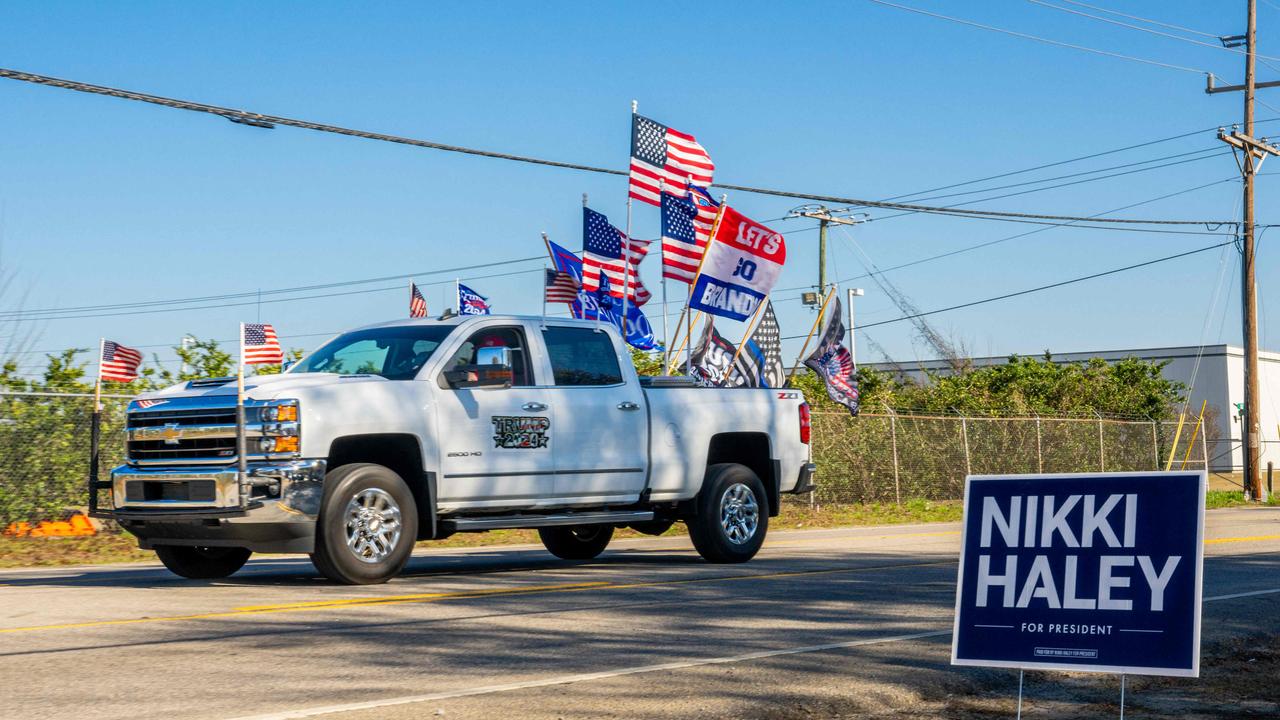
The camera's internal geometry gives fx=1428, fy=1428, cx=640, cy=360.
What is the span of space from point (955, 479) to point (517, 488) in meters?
19.3

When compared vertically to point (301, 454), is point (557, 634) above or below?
below

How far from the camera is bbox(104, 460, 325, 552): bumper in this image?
10.1 metres

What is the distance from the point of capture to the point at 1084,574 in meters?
5.68

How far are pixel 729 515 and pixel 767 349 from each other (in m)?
11.3

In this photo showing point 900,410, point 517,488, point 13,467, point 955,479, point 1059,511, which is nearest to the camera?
point 1059,511

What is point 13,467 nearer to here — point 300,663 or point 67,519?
point 67,519

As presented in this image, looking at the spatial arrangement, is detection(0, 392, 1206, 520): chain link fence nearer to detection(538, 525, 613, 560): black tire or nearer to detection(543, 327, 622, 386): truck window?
detection(538, 525, 613, 560): black tire

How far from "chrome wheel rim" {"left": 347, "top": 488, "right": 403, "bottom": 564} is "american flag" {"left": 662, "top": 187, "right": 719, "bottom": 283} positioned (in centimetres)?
1073

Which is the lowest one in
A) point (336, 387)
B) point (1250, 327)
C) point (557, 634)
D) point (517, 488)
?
point (557, 634)

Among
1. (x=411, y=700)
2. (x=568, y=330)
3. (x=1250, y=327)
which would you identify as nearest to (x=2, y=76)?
(x=568, y=330)

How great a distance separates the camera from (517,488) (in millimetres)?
11477

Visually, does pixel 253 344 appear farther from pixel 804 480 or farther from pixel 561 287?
pixel 561 287

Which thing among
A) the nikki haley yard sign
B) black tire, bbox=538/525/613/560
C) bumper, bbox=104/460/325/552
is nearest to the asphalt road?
bumper, bbox=104/460/325/552

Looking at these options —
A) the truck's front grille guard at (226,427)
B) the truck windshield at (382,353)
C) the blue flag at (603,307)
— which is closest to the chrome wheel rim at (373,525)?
the truck's front grille guard at (226,427)
